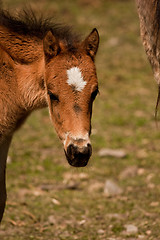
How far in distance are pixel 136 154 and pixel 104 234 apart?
3265mm

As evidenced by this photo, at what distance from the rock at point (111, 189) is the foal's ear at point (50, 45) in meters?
3.48

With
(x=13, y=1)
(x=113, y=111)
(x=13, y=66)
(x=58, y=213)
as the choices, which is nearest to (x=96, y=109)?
(x=113, y=111)

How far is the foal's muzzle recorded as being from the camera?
4.71 m

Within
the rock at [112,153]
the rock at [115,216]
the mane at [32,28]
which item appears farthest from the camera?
the rock at [112,153]

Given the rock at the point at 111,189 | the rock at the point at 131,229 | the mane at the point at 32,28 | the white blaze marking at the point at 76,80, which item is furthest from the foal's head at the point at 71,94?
the rock at the point at 111,189

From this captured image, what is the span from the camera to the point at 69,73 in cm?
500

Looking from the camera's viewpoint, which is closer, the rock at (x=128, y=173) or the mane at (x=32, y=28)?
the mane at (x=32, y=28)

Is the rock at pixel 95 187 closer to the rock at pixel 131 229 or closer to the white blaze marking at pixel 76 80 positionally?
the rock at pixel 131 229

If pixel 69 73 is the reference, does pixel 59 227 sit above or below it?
below

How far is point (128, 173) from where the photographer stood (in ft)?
28.9

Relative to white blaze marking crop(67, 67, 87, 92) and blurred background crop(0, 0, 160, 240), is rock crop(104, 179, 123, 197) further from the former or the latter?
white blaze marking crop(67, 67, 87, 92)

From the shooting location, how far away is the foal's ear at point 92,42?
5.32m

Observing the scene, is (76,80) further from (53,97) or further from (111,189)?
(111,189)

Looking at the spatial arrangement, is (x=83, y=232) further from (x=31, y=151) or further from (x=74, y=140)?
(x=31, y=151)
